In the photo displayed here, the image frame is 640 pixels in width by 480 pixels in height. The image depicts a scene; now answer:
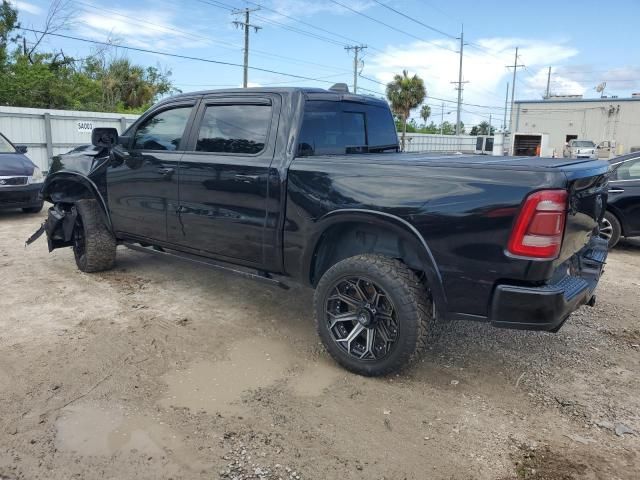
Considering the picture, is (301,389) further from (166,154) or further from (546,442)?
(166,154)

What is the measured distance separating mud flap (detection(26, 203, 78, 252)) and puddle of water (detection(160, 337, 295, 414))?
2821mm

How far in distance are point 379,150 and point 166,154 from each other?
6.31 ft

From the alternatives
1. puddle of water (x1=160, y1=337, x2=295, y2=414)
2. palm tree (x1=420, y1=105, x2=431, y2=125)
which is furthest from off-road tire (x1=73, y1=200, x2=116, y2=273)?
palm tree (x1=420, y1=105, x2=431, y2=125)

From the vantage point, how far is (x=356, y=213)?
3.32m

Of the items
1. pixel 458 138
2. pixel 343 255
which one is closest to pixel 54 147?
pixel 343 255

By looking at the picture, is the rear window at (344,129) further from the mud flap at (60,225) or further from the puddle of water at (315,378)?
the mud flap at (60,225)

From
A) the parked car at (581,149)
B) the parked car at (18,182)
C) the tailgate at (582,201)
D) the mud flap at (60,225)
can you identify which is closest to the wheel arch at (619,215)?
the tailgate at (582,201)

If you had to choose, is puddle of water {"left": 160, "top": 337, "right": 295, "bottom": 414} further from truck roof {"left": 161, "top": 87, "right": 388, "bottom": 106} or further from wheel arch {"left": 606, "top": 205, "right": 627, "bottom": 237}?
wheel arch {"left": 606, "top": 205, "right": 627, "bottom": 237}

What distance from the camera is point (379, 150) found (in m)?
4.84

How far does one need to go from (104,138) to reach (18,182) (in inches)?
202

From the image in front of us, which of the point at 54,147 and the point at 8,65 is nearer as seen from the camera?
the point at 54,147

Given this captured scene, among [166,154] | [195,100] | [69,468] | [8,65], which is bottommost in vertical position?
[69,468]

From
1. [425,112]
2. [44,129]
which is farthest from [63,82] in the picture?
[425,112]

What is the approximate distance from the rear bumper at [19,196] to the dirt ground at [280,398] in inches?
188
